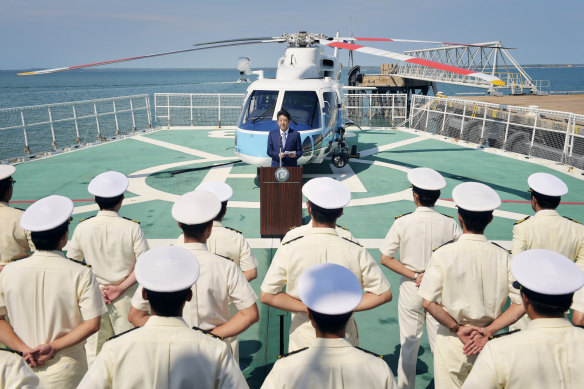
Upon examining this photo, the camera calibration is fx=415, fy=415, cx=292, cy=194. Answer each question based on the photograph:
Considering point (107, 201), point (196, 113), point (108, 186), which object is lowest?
point (196, 113)

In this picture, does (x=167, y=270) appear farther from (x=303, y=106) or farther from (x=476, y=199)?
(x=303, y=106)

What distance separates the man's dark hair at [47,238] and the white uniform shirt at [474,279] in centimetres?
256

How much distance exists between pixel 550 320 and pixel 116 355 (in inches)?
82.3

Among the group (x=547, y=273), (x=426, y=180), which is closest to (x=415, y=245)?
(x=426, y=180)

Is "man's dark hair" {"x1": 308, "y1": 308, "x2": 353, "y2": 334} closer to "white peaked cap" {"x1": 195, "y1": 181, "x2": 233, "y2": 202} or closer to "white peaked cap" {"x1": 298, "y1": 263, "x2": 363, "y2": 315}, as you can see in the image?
"white peaked cap" {"x1": 298, "y1": 263, "x2": 363, "y2": 315}

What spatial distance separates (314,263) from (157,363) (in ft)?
4.22

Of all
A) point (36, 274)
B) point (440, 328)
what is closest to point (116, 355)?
point (36, 274)

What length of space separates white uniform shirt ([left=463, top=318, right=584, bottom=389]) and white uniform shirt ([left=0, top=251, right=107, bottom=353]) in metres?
2.39

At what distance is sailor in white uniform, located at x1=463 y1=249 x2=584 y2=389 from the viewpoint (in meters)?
1.98

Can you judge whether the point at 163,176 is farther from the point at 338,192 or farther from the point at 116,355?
the point at 116,355

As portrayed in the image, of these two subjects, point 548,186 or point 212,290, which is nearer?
point 212,290

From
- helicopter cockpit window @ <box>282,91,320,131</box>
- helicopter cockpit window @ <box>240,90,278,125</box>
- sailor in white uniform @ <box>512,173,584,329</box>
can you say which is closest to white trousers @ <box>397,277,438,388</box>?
sailor in white uniform @ <box>512,173,584,329</box>

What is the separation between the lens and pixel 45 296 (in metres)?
2.64

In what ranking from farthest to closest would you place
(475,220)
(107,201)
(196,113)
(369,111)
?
(196,113) → (369,111) → (107,201) → (475,220)
